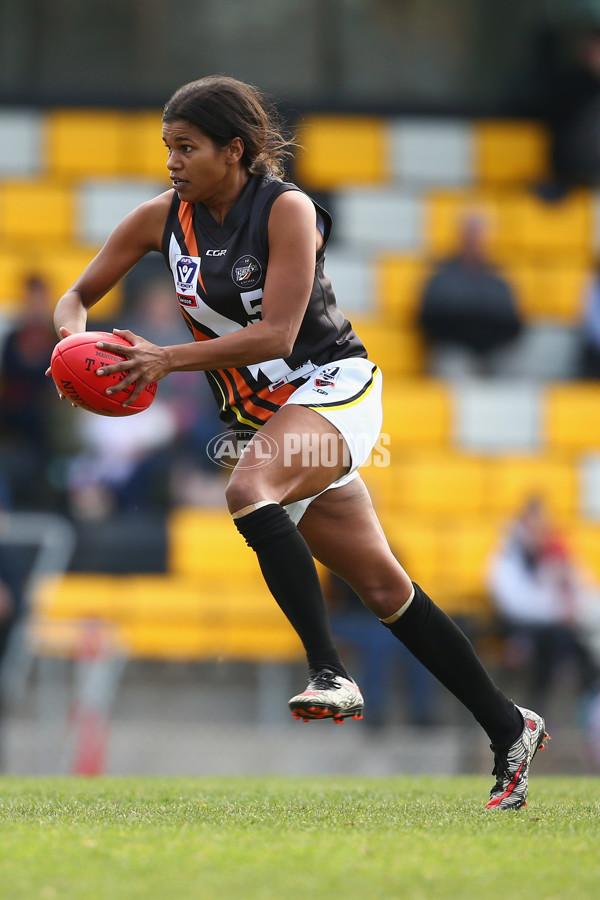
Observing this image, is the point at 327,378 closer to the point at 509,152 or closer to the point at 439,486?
the point at 439,486

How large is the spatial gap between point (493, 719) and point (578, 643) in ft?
17.2

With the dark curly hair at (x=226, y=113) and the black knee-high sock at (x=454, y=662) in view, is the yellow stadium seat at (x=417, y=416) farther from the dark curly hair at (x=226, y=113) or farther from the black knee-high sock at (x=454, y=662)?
the dark curly hair at (x=226, y=113)

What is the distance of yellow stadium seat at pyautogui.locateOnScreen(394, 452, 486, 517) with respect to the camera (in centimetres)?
1112

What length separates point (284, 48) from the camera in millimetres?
13406

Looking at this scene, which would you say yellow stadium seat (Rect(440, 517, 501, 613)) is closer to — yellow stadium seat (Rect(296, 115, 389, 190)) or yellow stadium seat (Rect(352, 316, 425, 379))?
yellow stadium seat (Rect(352, 316, 425, 379))

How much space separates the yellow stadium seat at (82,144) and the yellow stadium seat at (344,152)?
1775 millimetres

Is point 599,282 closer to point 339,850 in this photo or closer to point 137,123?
point 137,123

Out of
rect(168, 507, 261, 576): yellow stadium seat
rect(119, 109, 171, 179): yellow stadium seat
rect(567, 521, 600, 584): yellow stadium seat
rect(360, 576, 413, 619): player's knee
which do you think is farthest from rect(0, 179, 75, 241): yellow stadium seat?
rect(360, 576, 413, 619): player's knee

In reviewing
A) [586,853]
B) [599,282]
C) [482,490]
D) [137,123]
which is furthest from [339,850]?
[137,123]

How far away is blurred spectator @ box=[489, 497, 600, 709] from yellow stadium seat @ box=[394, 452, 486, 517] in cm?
105

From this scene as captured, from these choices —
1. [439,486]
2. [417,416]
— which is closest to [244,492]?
[439,486]

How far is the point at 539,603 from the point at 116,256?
6034 millimetres

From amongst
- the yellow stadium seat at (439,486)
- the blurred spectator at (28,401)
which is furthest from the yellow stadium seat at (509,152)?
the blurred spectator at (28,401)

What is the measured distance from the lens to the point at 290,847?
3551 mm
